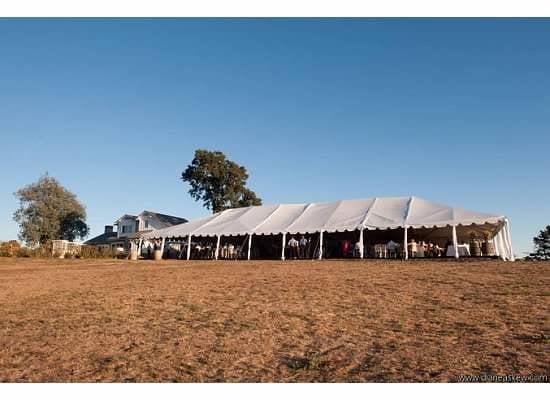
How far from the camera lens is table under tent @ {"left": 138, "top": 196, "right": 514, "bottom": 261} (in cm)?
1572

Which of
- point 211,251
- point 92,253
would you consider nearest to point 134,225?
point 92,253

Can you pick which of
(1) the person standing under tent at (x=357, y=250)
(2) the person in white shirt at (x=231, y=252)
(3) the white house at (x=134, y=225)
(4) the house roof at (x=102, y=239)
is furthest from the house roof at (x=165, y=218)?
(1) the person standing under tent at (x=357, y=250)

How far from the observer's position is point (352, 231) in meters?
18.4

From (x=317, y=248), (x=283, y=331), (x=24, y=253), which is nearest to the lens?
(x=283, y=331)

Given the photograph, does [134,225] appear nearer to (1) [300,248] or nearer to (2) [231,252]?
(2) [231,252]

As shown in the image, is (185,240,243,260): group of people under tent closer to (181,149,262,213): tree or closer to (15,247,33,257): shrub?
(15,247,33,257): shrub

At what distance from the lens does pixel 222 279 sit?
9.75 meters

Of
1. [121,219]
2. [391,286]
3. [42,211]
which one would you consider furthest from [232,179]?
[391,286]

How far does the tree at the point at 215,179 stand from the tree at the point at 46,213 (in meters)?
12.9

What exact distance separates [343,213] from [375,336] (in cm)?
1425

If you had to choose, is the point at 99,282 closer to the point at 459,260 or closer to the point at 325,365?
the point at 325,365

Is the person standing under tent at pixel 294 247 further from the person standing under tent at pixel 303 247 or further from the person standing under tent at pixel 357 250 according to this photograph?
the person standing under tent at pixel 357 250

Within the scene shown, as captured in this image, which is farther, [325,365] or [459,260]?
[459,260]

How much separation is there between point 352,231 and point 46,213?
33.3 meters
